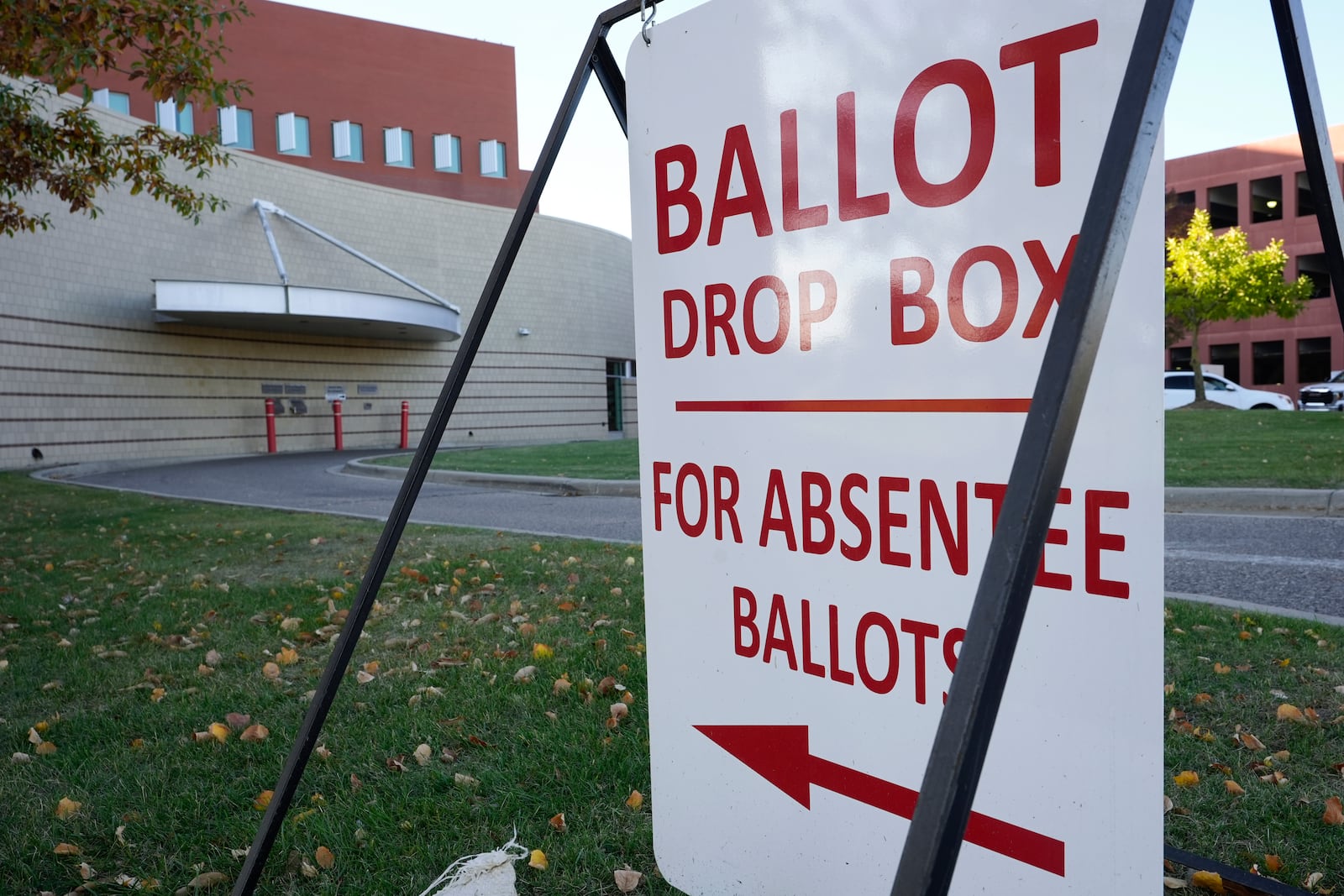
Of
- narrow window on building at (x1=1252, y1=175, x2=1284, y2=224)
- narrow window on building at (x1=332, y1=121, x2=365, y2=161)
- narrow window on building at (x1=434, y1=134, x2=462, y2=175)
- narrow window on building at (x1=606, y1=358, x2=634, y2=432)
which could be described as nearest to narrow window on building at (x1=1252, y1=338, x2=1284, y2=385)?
narrow window on building at (x1=1252, y1=175, x2=1284, y2=224)

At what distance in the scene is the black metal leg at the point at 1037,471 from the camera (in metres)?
0.86

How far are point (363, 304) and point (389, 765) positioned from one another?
2145cm

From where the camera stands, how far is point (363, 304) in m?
22.8

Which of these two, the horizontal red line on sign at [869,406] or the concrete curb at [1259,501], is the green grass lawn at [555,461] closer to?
the concrete curb at [1259,501]

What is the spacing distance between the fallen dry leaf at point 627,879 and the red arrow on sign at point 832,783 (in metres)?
0.69

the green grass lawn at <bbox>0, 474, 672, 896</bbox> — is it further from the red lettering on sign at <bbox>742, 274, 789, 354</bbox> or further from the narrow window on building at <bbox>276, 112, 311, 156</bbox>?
the narrow window on building at <bbox>276, 112, 311, 156</bbox>

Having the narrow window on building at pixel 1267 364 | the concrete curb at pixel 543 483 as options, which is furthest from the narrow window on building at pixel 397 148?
the narrow window on building at pixel 1267 364

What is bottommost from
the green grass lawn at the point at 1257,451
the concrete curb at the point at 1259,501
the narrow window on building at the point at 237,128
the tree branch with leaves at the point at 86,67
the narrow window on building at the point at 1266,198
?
the concrete curb at the point at 1259,501

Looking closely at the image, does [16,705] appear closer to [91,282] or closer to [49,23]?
[49,23]

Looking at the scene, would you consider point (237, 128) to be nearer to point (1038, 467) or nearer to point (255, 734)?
point (255, 734)

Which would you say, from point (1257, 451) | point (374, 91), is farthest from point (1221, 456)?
point (374, 91)

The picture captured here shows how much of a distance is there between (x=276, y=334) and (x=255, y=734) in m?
24.2

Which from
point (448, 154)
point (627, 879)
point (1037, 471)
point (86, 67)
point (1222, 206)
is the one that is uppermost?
point (448, 154)

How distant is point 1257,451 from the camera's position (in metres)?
11.4
